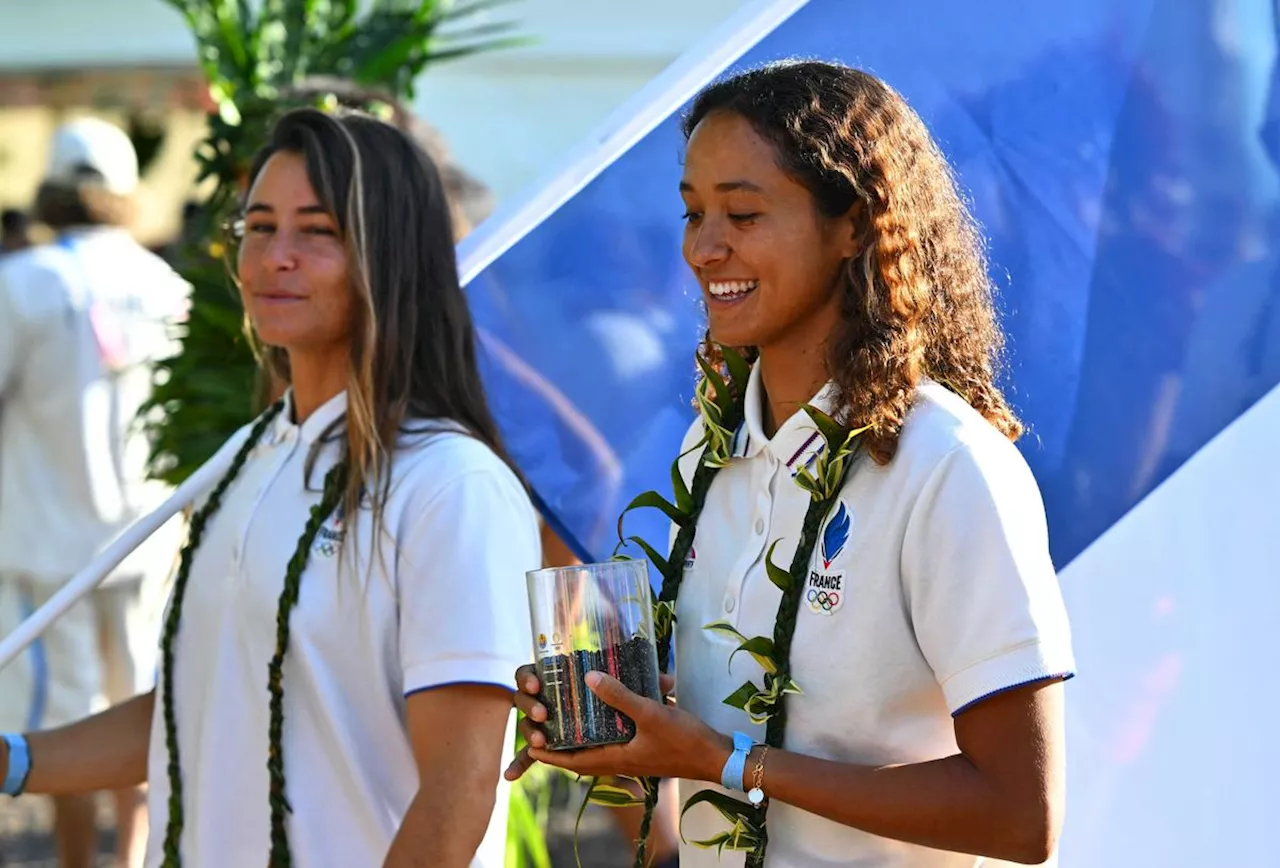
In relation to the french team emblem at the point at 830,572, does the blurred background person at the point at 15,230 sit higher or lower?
higher

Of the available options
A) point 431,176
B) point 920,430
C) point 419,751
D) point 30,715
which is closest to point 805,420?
point 920,430

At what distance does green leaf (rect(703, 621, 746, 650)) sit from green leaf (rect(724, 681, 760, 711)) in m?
0.06

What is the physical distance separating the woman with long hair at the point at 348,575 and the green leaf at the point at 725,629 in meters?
0.56

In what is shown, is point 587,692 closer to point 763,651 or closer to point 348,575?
point 763,651

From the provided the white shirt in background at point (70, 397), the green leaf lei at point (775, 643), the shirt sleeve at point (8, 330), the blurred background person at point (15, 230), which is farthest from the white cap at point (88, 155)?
the green leaf lei at point (775, 643)

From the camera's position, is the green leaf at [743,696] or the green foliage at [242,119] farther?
the green foliage at [242,119]

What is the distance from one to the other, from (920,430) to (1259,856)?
106 centimetres

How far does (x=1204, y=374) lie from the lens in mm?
2852

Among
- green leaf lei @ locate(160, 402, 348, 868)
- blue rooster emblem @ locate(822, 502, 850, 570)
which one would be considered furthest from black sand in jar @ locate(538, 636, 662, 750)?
green leaf lei @ locate(160, 402, 348, 868)

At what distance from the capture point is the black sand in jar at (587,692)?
77.3 inches

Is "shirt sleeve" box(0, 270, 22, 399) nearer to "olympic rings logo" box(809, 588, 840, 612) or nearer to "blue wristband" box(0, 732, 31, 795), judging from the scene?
"blue wristband" box(0, 732, 31, 795)

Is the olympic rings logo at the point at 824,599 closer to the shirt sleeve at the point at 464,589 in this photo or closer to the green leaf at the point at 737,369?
the green leaf at the point at 737,369

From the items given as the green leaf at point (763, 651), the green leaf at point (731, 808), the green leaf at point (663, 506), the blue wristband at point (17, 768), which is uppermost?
the green leaf at point (663, 506)

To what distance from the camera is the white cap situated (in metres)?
6.03
